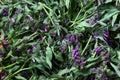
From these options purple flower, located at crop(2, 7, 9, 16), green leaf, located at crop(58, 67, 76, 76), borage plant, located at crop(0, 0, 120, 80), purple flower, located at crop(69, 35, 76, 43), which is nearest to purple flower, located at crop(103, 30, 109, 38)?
borage plant, located at crop(0, 0, 120, 80)

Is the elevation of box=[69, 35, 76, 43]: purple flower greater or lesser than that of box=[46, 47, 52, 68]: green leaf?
greater

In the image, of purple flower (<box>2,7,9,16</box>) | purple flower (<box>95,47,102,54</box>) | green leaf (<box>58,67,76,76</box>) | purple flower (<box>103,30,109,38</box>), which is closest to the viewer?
green leaf (<box>58,67,76,76</box>)

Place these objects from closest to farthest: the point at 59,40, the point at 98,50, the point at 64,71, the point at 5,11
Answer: the point at 64,71, the point at 98,50, the point at 59,40, the point at 5,11

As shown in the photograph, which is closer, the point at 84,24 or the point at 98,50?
the point at 98,50

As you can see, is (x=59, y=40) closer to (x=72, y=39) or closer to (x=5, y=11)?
(x=72, y=39)

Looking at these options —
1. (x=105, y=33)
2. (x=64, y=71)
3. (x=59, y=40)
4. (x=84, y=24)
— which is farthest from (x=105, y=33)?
(x=64, y=71)

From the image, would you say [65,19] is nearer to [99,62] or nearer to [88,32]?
[88,32]

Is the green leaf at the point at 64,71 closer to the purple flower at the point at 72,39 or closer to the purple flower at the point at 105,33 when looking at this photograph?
the purple flower at the point at 72,39

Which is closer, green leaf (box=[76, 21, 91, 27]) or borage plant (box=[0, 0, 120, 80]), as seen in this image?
borage plant (box=[0, 0, 120, 80])

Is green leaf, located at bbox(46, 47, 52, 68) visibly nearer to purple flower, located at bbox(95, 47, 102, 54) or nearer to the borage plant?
the borage plant

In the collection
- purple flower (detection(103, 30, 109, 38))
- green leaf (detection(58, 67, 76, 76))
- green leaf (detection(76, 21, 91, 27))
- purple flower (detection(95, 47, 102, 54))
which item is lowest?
green leaf (detection(58, 67, 76, 76))

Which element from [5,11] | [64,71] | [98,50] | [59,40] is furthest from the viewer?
[5,11]
